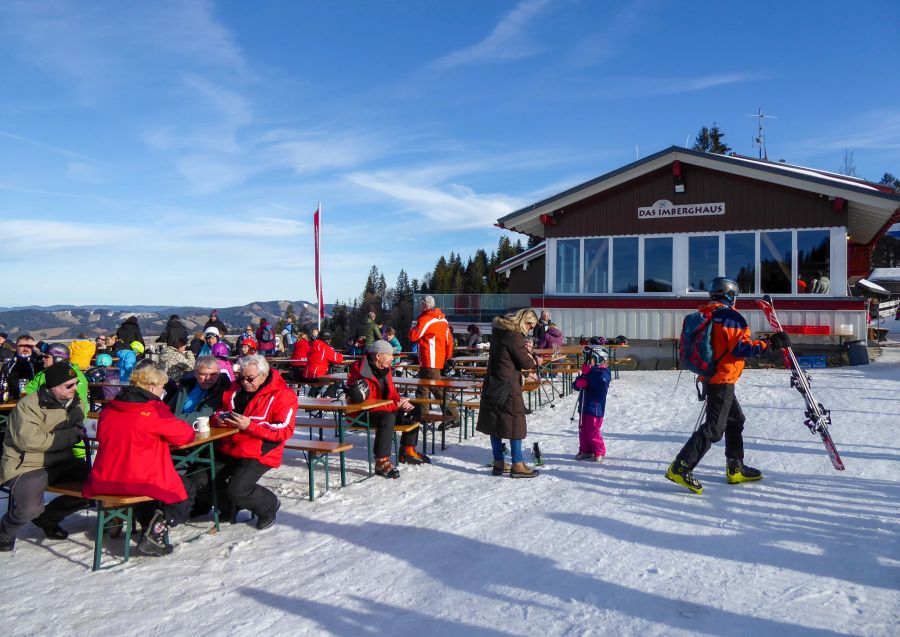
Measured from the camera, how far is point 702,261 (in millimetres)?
15133

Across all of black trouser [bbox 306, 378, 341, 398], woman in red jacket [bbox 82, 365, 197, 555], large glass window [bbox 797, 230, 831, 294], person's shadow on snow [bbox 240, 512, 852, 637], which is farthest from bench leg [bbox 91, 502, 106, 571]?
large glass window [bbox 797, 230, 831, 294]

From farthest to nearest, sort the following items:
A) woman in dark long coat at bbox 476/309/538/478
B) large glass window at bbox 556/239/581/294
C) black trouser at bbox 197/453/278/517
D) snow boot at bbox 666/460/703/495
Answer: large glass window at bbox 556/239/581/294, woman in dark long coat at bbox 476/309/538/478, snow boot at bbox 666/460/703/495, black trouser at bbox 197/453/278/517

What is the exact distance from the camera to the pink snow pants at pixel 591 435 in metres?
6.80

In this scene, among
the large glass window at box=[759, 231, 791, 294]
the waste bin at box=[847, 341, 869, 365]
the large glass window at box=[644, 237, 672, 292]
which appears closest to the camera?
the waste bin at box=[847, 341, 869, 365]

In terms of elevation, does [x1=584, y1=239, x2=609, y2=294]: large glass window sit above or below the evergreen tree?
below

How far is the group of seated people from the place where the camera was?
4.40m

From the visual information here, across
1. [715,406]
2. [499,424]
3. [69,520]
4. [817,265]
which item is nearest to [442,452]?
[499,424]

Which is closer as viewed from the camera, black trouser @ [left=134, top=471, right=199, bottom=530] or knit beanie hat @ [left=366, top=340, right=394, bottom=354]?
black trouser @ [left=134, top=471, right=199, bottom=530]

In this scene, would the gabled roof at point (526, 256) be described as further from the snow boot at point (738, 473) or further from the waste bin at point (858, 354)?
the snow boot at point (738, 473)

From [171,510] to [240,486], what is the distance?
1.61 ft

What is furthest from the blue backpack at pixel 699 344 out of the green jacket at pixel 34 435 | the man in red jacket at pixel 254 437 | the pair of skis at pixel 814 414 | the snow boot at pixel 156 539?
the green jacket at pixel 34 435

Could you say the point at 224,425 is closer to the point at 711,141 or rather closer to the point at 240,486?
the point at 240,486

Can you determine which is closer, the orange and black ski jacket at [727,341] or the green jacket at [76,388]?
the green jacket at [76,388]

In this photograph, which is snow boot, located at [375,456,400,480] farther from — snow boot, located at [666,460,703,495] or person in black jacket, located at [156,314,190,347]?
person in black jacket, located at [156,314,190,347]
